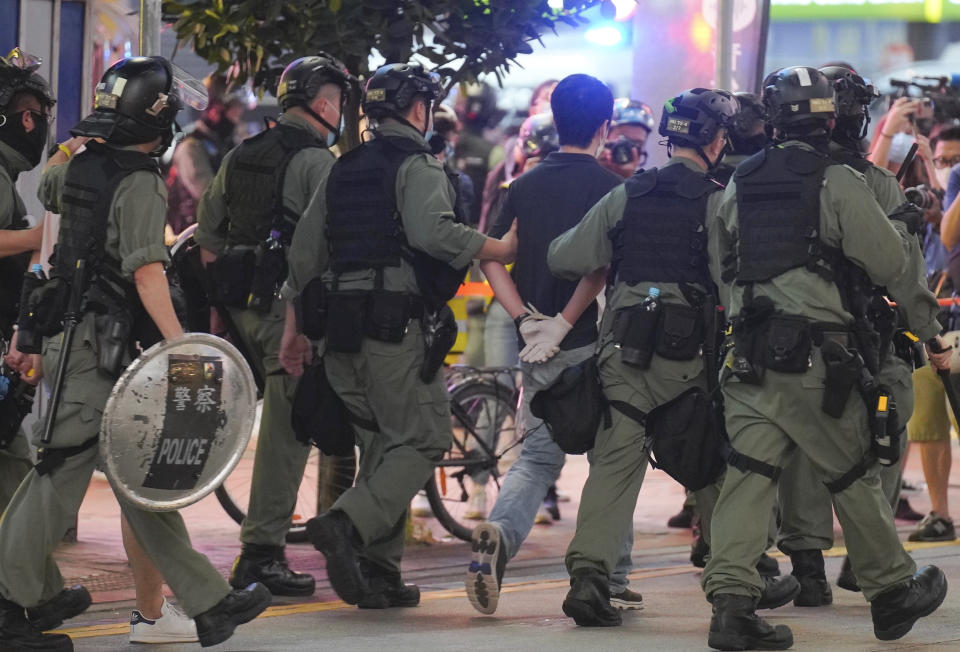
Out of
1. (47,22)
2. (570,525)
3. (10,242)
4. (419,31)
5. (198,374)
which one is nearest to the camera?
(198,374)

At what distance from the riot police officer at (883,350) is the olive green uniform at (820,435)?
16 centimetres

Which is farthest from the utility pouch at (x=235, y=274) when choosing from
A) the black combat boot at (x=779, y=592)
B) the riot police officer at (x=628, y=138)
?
the riot police officer at (x=628, y=138)

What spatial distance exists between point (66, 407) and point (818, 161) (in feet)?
9.16

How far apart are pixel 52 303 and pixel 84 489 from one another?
66 centimetres

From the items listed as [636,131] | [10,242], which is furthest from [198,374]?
[636,131]

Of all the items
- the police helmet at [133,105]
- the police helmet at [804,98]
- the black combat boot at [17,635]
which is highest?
the police helmet at [804,98]

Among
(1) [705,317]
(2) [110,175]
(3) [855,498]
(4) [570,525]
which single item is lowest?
(4) [570,525]

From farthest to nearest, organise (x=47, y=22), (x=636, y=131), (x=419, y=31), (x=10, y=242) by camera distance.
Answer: (x=636, y=131) < (x=47, y=22) < (x=419, y=31) < (x=10, y=242)

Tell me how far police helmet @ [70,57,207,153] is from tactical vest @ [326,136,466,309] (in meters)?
1.02

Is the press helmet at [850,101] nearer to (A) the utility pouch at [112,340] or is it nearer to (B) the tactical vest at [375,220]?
(B) the tactical vest at [375,220]

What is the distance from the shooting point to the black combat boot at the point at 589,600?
706 centimetres

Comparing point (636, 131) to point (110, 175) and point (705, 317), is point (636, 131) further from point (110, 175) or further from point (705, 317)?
point (110, 175)

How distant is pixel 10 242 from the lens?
7.02 meters

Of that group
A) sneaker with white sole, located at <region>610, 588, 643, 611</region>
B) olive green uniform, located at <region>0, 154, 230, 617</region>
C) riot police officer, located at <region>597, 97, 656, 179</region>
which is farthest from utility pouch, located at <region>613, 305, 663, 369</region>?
riot police officer, located at <region>597, 97, 656, 179</region>
